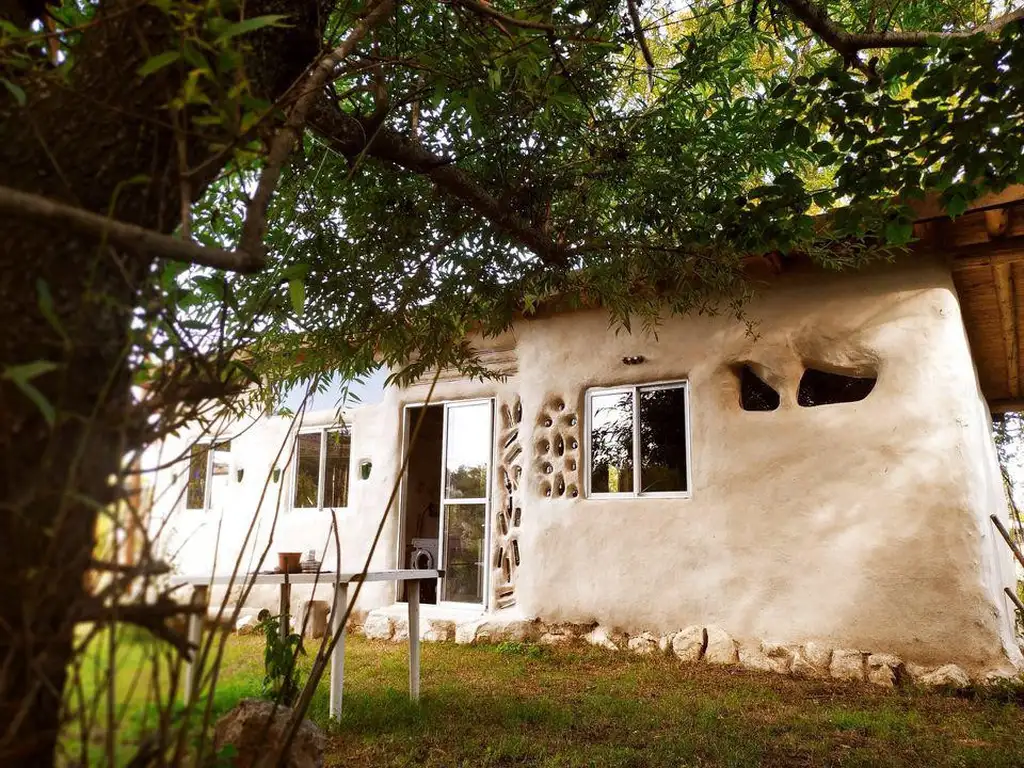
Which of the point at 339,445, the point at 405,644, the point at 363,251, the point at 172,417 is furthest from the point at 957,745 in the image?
the point at 339,445

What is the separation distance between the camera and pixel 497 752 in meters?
3.11

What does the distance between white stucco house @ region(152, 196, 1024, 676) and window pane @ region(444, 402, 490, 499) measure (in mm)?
24

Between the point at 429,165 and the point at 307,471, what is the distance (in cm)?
570

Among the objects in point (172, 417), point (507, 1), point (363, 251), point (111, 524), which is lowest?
point (111, 524)

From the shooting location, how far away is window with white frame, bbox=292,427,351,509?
755 centimetres

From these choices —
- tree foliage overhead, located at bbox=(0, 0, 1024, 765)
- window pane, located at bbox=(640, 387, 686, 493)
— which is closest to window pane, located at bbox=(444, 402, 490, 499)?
window pane, located at bbox=(640, 387, 686, 493)

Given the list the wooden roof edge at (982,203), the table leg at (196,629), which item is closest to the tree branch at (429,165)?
the table leg at (196,629)

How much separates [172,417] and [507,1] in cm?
276

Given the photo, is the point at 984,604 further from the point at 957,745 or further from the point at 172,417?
the point at 172,417

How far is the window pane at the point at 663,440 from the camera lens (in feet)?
18.7

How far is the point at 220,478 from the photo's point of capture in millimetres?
8273

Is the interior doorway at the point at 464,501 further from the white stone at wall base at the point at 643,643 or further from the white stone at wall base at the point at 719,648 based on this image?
the white stone at wall base at the point at 719,648

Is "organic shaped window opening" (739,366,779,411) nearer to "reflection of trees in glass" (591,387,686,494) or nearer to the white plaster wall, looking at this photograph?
the white plaster wall

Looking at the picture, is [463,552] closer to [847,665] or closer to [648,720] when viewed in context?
[648,720]
